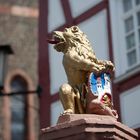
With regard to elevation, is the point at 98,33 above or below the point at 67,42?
above

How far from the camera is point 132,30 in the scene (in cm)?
831

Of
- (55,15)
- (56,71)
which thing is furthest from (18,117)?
(56,71)

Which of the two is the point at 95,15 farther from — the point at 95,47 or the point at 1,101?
the point at 1,101

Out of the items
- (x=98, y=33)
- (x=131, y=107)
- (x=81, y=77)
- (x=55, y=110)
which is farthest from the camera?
(x=55, y=110)

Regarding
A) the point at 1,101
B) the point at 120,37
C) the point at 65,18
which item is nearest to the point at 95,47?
the point at 120,37

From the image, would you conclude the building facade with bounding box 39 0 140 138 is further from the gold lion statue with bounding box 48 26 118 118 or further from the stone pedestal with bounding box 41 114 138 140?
the stone pedestal with bounding box 41 114 138 140

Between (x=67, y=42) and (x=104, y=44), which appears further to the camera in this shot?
(x=104, y=44)

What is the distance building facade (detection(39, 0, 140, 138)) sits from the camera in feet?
25.6

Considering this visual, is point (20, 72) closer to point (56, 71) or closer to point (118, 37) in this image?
point (56, 71)

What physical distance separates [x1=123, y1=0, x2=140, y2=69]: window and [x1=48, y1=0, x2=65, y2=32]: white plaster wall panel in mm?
1304

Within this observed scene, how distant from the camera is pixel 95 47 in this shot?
8586 mm

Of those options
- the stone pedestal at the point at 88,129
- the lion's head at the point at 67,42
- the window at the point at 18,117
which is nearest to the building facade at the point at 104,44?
the lion's head at the point at 67,42

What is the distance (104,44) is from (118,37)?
236 mm

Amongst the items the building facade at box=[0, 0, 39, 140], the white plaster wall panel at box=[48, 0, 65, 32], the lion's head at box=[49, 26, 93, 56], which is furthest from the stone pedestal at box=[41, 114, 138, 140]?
the building facade at box=[0, 0, 39, 140]
